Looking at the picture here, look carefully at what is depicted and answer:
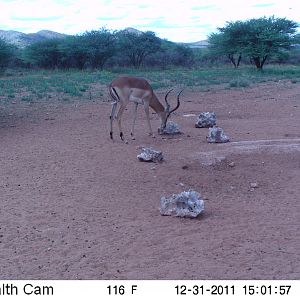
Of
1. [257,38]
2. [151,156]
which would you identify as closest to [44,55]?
[257,38]

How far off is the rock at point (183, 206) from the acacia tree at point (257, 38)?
3239cm

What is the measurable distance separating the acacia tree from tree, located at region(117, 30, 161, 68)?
615 centimetres

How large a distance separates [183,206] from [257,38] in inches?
1346

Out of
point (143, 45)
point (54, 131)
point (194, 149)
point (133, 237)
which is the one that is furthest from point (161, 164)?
point (143, 45)

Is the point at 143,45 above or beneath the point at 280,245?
above

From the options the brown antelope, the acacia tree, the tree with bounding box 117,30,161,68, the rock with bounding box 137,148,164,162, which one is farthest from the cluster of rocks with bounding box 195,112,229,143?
the tree with bounding box 117,30,161,68

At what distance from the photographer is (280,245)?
5.53 m

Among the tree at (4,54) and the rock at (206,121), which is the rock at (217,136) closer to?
the rock at (206,121)

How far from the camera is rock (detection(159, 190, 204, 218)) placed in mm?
6434

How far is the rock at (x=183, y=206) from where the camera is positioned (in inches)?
253

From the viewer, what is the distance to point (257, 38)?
38656mm

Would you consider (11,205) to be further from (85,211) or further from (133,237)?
(133,237)

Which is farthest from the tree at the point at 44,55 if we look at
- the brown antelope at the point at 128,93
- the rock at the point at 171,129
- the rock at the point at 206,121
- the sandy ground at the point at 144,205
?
the rock at the point at 171,129

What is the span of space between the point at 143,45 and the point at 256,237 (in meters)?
42.4
